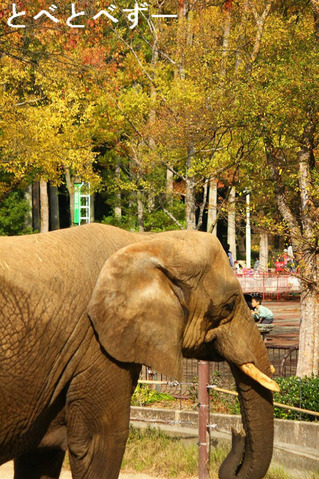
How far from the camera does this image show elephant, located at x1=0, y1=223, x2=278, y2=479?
5906 millimetres

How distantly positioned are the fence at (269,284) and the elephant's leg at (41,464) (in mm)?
27068

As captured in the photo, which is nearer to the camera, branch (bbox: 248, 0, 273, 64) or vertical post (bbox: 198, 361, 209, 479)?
vertical post (bbox: 198, 361, 209, 479)

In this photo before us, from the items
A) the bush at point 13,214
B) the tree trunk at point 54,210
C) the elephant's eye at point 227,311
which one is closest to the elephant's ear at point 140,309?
the elephant's eye at point 227,311

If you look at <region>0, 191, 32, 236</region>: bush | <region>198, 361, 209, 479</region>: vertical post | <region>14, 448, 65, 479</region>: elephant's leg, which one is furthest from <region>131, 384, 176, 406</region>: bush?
<region>0, 191, 32, 236</region>: bush

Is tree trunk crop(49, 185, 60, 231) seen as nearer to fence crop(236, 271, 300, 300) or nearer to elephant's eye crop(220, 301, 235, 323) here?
fence crop(236, 271, 300, 300)

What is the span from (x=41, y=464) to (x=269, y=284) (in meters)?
29.2

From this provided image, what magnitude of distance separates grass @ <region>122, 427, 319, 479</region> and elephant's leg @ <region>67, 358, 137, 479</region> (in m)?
3.92

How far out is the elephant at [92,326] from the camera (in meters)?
5.91

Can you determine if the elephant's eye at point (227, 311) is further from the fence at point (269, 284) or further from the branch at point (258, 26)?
the fence at point (269, 284)

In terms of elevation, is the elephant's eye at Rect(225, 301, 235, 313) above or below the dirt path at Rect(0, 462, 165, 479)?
above

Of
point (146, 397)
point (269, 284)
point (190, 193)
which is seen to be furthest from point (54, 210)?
point (146, 397)

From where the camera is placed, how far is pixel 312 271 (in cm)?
1337

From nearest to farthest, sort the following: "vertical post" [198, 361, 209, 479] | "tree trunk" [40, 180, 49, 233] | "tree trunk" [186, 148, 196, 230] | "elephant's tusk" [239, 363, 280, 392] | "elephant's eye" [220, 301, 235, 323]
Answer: "elephant's tusk" [239, 363, 280, 392]
"elephant's eye" [220, 301, 235, 323]
"vertical post" [198, 361, 209, 479]
"tree trunk" [186, 148, 196, 230]
"tree trunk" [40, 180, 49, 233]

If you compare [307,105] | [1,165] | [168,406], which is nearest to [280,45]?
[307,105]
